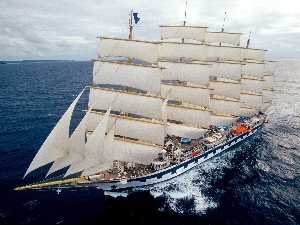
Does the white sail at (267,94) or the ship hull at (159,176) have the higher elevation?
the white sail at (267,94)

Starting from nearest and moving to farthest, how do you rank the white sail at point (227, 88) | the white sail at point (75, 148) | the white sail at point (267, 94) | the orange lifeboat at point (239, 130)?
the white sail at point (75, 148), the orange lifeboat at point (239, 130), the white sail at point (227, 88), the white sail at point (267, 94)

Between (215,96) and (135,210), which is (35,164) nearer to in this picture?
(135,210)

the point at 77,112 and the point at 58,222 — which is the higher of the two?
the point at 77,112

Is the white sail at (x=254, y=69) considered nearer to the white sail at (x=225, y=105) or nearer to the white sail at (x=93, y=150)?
the white sail at (x=225, y=105)

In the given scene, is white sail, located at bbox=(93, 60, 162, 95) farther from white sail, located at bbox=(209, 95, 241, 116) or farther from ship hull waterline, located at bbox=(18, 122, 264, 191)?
white sail, located at bbox=(209, 95, 241, 116)

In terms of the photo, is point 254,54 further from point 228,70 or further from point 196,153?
point 196,153

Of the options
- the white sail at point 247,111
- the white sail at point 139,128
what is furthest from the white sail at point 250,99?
the white sail at point 139,128

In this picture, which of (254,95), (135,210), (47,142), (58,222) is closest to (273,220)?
(135,210)
